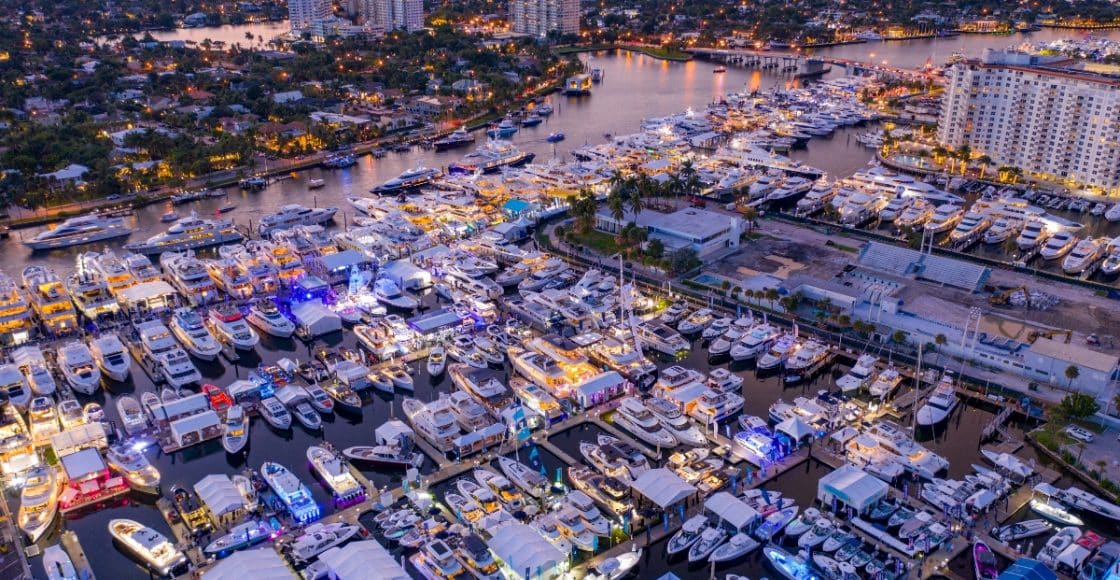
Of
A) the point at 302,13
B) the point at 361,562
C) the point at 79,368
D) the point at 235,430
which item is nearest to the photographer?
the point at 361,562

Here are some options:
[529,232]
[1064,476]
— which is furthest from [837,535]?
[529,232]

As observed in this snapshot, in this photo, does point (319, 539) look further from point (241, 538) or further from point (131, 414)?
point (131, 414)

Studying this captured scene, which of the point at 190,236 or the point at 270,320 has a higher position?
the point at 190,236

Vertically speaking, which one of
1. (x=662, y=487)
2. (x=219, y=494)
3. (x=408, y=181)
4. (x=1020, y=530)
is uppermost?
(x=408, y=181)

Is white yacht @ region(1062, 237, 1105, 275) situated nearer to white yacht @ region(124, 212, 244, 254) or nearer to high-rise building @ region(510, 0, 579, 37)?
white yacht @ region(124, 212, 244, 254)

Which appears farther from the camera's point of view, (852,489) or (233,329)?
(233,329)

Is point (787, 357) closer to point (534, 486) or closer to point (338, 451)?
point (534, 486)

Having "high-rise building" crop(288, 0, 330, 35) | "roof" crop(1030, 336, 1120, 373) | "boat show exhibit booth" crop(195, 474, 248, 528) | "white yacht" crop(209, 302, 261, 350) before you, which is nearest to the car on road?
"roof" crop(1030, 336, 1120, 373)

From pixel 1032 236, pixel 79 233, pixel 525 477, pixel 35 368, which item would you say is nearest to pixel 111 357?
pixel 35 368
